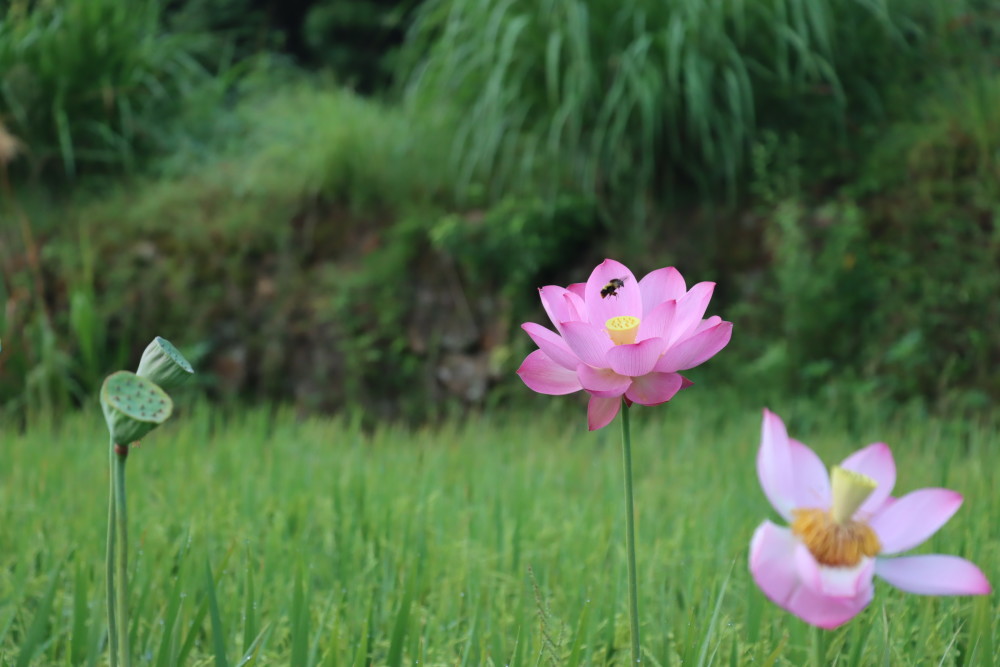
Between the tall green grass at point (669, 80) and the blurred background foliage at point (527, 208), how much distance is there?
0.01 meters

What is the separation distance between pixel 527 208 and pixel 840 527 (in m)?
2.61

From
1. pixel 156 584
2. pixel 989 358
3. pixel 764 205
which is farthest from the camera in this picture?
pixel 764 205

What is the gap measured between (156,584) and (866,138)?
9.36 ft

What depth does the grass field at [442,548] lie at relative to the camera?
94 centimetres

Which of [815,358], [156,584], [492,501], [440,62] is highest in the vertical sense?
[440,62]

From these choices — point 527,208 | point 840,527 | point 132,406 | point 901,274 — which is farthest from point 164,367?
point 901,274

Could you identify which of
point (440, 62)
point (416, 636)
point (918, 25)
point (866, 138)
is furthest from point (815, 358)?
point (416, 636)

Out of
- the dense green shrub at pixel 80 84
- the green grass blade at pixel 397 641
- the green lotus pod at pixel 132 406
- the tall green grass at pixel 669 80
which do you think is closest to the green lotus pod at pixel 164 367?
the green lotus pod at pixel 132 406

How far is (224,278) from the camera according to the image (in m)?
3.46

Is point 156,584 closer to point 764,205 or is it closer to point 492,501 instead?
point 492,501

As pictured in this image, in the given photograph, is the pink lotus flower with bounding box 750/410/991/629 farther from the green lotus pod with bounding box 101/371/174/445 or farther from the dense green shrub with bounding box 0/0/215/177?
the dense green shrub with bounding box 0/0/215/177

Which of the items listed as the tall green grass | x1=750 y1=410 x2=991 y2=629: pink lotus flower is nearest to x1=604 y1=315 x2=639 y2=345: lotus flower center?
x1=750 y1=410 x2=991 y2=629: pink lotus flower

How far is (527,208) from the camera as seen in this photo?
3.04 metres

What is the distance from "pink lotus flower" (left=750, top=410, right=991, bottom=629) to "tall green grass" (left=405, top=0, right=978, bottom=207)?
2.46 meters
